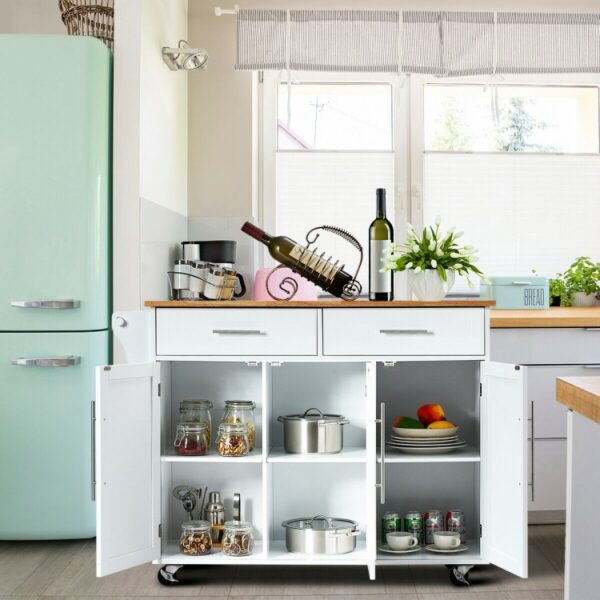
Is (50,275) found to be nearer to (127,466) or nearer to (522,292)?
(127,466)

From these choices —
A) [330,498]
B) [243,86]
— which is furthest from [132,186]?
[330,498]

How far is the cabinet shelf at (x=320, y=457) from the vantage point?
8.87 feet

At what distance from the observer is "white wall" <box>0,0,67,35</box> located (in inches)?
147

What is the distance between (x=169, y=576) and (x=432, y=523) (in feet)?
2.80

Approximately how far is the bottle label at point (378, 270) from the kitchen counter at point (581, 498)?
1.54 metres

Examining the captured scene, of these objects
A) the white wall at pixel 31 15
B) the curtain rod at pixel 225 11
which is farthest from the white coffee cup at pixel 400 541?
the white wall at pixel 31 15

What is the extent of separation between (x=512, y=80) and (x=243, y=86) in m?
1.25

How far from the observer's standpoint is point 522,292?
3785 millimetres

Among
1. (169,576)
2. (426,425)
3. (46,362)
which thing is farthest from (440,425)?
(46,362)

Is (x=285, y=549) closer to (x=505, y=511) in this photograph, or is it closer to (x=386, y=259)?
(x=505, y=511)

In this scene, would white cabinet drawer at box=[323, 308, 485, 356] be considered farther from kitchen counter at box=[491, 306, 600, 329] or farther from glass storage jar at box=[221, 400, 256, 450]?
kitchen counter at box=[491, 306, 600, 329]

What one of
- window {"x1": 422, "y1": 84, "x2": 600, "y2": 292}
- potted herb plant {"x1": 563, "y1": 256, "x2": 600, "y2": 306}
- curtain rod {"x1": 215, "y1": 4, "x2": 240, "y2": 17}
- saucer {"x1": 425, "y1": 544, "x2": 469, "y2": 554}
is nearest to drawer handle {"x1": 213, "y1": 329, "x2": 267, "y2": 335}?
saucer {"x1": 425, "y1": 544, "x2": 469, "y2": 554}

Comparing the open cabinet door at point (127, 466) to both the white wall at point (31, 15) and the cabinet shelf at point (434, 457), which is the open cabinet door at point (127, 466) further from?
the white wall at point (31, 15)

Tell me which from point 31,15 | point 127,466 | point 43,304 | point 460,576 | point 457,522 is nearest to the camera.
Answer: point 127,466
